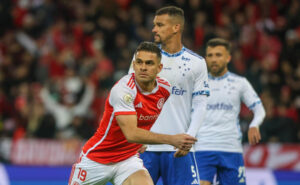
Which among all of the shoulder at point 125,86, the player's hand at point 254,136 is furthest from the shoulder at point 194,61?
the player's hand at point 254,136

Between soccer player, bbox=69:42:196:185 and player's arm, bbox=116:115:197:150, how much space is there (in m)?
0.09

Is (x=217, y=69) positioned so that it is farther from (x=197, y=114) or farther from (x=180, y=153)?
(x=180, y=153)

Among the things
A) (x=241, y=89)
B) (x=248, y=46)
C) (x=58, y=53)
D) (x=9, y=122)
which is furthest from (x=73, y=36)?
(x=241, y=89)

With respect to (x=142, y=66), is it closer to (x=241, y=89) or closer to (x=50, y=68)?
(x=241, y=89)

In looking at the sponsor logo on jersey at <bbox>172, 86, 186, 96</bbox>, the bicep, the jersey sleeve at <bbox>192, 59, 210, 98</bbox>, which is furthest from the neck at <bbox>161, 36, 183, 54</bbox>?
the bicep

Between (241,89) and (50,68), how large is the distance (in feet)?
26.2

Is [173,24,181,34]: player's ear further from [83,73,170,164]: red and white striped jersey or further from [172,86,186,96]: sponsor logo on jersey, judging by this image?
[83,73,170,164]: red and white striped jersey

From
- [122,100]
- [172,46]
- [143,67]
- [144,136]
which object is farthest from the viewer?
[172,46]

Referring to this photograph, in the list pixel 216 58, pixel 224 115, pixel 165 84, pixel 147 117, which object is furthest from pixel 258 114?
pixel 147 117

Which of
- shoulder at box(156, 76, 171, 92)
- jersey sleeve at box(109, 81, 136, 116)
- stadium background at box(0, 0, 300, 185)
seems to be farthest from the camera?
stadium background at box(0, 0, 300, 185)

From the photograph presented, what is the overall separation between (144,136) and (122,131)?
Result: 0.25m

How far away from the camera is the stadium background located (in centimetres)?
1198

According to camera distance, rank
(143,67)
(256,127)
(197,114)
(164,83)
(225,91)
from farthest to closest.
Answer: (225,91) → (256,127) → (197,114) → (164,83) → (143,67)

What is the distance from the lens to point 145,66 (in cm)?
527
